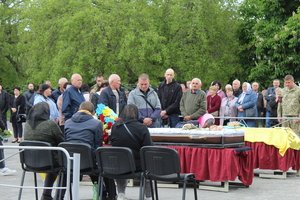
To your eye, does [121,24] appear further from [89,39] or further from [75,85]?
[75,85]

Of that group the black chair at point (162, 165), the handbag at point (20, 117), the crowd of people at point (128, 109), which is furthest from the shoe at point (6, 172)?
the handbag at point (20, 117)

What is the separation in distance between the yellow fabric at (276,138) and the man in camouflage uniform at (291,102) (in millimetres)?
2694

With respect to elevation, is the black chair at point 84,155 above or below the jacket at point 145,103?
below

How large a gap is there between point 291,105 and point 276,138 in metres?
3.26

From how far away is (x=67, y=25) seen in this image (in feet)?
119

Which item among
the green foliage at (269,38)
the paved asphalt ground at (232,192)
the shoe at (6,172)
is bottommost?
the paved asphalt ground at (232,192)

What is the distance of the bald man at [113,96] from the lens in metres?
12.8

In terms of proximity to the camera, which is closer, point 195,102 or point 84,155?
point 84,155

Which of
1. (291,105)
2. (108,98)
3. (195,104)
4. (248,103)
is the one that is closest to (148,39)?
(248,103)

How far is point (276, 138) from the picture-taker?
1296 cm

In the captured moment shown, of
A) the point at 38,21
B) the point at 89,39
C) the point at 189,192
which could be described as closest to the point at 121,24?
the point at 89,39

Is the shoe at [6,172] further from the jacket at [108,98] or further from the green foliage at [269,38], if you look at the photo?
the green foliage at [269,38]

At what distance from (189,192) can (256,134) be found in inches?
90.7

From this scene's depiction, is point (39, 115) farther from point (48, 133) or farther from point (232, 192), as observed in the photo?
point (232, 192)
